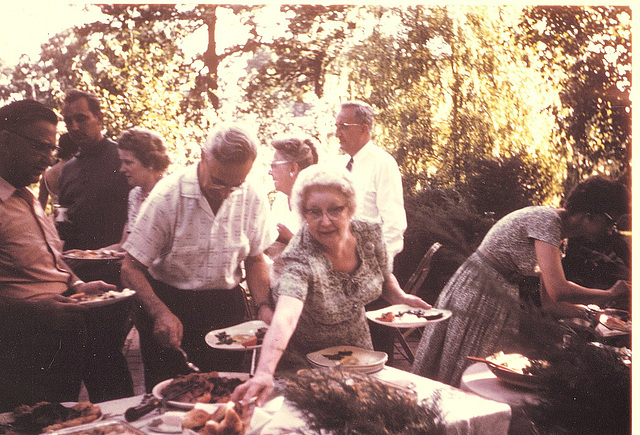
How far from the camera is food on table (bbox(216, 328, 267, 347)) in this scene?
82.0 inches

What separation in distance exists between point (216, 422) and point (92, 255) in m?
0.70

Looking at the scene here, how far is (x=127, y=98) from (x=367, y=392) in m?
1.27

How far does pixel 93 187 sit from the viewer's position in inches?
80.8

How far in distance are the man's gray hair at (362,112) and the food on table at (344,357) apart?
823mm

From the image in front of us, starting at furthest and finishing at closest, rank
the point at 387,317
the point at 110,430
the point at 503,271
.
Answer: the point at 387,317 → the point at 110,430 → the point at 503,271

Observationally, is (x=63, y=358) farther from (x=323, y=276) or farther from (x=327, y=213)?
(x=327, y=213)

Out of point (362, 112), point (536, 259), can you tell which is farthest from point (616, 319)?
point (362, 112)

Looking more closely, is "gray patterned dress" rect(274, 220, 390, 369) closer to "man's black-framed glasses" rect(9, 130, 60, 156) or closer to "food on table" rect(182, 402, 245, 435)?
"food on table" rect(182, 402, 245, 435)

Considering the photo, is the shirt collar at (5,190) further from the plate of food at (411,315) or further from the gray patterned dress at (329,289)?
the plate of food at (411,315)

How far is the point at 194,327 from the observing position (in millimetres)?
2131

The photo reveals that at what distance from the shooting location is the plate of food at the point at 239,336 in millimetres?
2082

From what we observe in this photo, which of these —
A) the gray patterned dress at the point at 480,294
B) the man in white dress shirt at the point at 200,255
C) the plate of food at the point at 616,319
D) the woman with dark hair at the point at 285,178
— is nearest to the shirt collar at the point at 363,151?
the woman with dark hair at the point at 285,178

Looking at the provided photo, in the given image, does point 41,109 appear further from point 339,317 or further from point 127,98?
point 339,317

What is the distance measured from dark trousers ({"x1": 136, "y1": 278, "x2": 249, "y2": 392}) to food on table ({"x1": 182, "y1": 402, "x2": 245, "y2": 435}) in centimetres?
26
